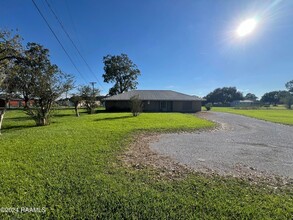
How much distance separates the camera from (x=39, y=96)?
1297 cm

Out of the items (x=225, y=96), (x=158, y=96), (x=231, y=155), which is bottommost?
(x=231, y=155)

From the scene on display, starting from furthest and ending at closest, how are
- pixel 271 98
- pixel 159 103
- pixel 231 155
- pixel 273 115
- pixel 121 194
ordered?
pixel 271 98
pixel 159 103
pixel 273 115
pixel 231 155
pixel 121 194

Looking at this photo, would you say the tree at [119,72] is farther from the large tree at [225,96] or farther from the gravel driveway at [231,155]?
the large tree at [225,96]

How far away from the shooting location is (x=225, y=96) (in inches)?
4476

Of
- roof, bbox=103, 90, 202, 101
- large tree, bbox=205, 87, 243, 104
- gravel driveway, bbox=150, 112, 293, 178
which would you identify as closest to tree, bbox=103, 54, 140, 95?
roof, bbox=103, 90, 202, 101

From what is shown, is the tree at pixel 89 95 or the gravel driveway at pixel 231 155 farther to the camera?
the tree at pixel 89 95

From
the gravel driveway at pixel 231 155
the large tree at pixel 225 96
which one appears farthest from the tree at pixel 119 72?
the large tree at pixel 225 96

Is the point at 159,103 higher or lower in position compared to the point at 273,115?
higher

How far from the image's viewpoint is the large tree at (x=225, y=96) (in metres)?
114

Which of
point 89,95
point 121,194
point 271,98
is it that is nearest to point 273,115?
point 89,95

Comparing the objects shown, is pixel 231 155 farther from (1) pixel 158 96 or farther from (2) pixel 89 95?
(1) pixel 158 96

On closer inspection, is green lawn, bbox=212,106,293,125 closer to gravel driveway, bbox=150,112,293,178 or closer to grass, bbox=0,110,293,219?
gravel driveway, bbox=150,112,293,178

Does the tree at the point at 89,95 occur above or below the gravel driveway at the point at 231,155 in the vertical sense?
above

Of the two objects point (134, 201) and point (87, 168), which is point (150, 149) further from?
point (134, 201)
